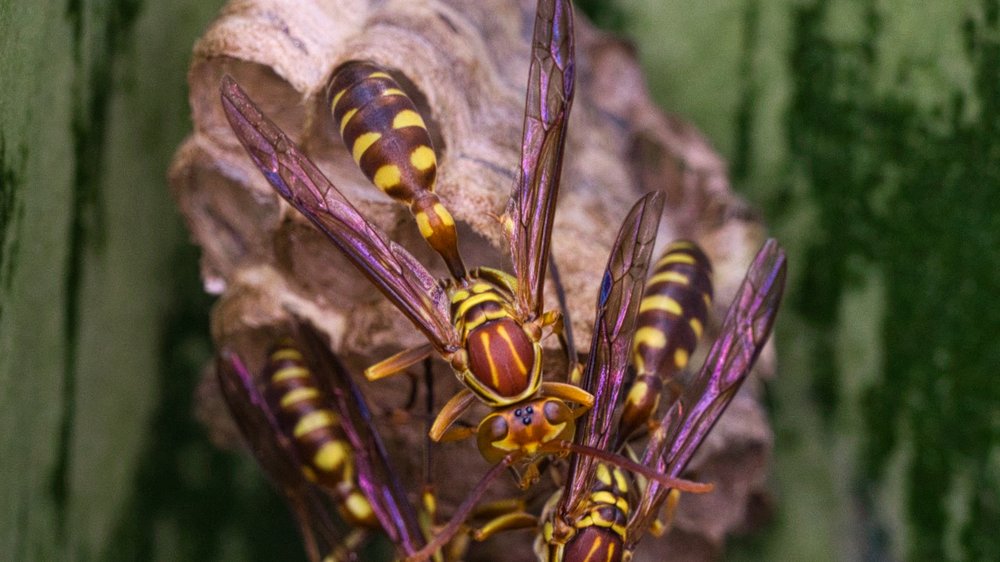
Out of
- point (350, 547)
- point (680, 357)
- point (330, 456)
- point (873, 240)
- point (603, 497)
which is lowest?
point (350, 547)

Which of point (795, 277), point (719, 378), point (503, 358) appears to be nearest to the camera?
point (503, 358)

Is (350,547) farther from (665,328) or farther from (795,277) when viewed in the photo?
(795,277)

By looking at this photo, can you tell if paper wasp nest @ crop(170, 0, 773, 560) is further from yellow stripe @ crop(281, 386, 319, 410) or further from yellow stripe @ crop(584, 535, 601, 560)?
yellow stripe @ crop(584, 535, 601, 560)

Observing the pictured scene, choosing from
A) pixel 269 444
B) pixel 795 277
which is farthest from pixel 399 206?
pixel 795 277

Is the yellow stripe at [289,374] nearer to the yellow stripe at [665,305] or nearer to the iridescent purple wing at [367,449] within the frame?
the iridescent purple wing at [367,449]

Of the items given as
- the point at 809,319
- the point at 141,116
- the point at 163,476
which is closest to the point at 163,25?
the point at 141,116

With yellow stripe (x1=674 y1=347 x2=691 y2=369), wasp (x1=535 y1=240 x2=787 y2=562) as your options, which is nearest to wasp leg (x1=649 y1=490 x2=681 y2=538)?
wasp (x1=535 y1=240 x2=787 y2=562)

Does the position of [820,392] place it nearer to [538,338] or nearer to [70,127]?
[538,338]
